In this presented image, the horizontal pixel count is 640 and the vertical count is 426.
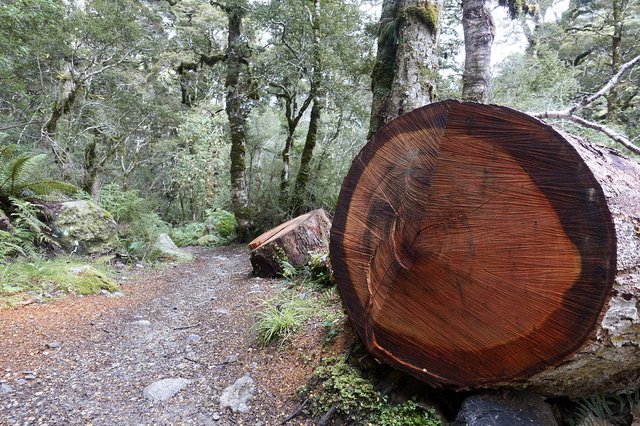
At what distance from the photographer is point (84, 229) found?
5516 mm

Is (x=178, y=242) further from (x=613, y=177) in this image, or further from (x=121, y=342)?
(x=613, y=177)

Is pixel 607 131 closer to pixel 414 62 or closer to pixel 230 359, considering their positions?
pixel 414 62

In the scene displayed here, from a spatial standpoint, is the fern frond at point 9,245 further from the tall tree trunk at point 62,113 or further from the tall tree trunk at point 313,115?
the tall tree trunk at point 313,115

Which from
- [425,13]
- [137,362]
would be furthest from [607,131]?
[137,362]

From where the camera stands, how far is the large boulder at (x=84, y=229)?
17.3ft

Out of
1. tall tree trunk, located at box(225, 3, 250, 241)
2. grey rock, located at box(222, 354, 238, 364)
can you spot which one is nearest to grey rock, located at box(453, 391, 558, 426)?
grey rock, located at box(222, 354, 238, 364)

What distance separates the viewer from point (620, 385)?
1657mm

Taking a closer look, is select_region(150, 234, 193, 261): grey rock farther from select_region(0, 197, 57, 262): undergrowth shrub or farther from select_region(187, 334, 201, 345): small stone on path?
select_region(187, 334, 201, 345): small stone on path

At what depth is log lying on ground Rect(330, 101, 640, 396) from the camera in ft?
4.32

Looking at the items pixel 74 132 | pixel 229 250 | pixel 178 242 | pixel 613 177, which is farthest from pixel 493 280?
pixel 74 132

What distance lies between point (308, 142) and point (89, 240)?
16.8 ft

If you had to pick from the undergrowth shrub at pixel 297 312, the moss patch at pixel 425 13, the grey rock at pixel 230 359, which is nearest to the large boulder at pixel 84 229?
the undergrowth shrub at pixel 297 312

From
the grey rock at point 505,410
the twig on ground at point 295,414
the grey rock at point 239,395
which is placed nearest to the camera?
the grey rock at point 505,410

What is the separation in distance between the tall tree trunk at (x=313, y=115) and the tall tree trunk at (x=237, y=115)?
124cm
